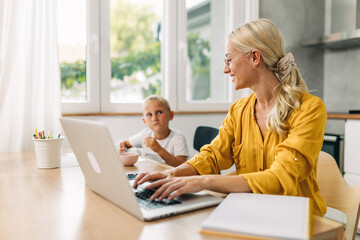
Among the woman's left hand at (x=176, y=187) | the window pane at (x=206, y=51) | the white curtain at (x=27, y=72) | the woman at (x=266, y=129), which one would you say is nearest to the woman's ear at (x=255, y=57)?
the woman at (x=266, y=129)

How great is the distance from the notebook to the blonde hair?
0.50m

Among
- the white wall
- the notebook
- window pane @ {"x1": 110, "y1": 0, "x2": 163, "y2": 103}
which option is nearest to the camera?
the notebook

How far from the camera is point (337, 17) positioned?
3.32 meters

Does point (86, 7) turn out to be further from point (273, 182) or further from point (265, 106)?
point (273, 182)

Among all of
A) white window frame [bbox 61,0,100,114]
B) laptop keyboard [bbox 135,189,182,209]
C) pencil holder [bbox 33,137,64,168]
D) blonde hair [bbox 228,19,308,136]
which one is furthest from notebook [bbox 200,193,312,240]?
white window frame [bbox 61,0,100,114]

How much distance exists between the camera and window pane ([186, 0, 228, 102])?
2.82 m

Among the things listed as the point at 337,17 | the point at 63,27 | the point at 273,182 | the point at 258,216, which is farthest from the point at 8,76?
the point at 337,17

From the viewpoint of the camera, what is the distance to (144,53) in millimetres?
2621

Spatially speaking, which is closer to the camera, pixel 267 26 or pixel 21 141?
pixel 267 26

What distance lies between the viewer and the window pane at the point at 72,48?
225cm

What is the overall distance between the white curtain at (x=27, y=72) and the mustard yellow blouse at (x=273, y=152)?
1156 millimetres

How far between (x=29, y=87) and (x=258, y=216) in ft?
5.75

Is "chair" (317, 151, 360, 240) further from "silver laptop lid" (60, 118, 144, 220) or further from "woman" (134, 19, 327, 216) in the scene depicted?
"silver laptop lid" (60, 118, 144, 220)

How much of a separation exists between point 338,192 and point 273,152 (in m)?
0.28
